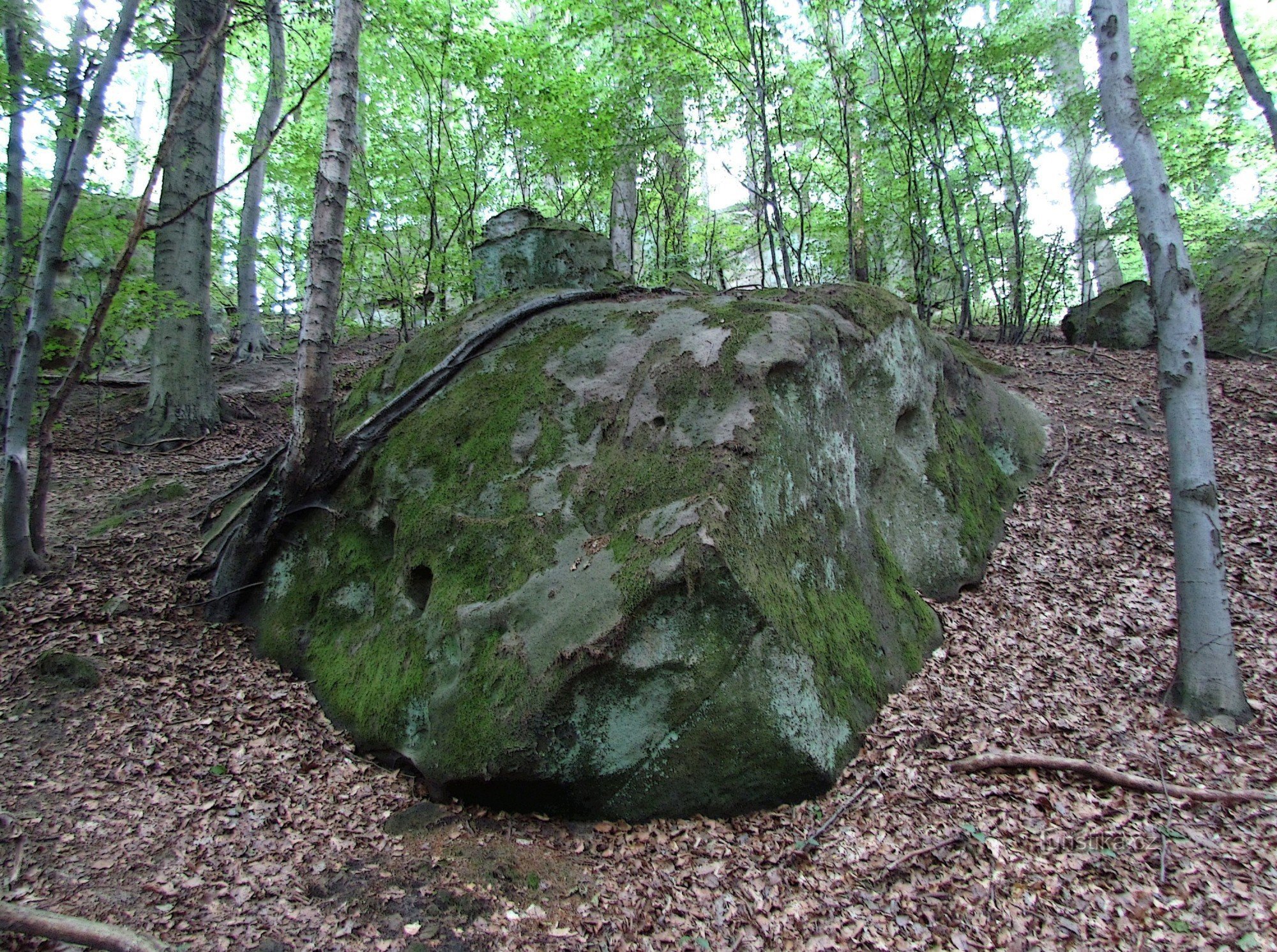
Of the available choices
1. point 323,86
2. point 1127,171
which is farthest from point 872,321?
point 323,86

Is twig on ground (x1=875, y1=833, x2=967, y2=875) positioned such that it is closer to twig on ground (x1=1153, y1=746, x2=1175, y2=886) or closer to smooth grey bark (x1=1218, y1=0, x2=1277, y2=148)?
twig on ground (x1=1153, y1=746, x2=1175, y2=886)

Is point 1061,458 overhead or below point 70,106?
below

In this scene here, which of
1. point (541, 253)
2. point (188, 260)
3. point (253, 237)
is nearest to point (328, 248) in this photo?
point (541, 253)

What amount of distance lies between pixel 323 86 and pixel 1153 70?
52.3 ft

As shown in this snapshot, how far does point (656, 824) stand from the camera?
3.96 meters

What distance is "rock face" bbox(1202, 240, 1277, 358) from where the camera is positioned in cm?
1141

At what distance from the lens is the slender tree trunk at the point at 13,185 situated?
20.5 ft

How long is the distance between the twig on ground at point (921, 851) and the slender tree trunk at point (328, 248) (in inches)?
193

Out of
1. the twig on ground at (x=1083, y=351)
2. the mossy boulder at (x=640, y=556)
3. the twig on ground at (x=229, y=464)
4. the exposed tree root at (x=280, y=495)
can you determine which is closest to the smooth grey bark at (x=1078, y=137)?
the twig on ground at (x=1083, y=351)

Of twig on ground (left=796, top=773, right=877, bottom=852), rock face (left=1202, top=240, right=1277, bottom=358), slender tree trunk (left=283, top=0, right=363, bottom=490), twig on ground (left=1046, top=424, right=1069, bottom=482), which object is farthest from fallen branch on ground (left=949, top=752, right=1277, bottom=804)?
rock face (left=1202, top=240, right=1277, bottom=358)

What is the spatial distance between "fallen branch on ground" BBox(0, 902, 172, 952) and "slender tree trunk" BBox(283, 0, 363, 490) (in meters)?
3.55

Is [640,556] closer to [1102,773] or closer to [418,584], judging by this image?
[418,584]

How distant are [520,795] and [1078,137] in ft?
49.3

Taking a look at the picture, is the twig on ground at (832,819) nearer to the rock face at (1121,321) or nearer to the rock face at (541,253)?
the rock face at (541,253)
